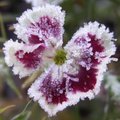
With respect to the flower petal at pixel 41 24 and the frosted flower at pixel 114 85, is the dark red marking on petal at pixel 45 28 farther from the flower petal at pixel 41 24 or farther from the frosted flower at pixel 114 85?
the frosted flower at pixel 114 85

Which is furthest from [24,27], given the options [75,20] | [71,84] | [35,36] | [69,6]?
[75,20]

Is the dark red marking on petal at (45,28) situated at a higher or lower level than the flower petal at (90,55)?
higher

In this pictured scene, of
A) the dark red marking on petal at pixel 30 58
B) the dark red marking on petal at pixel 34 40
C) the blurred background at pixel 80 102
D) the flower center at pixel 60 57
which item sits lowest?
the flower center at pixel 60 57

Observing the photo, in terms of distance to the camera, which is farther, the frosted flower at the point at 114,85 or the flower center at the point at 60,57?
the frosted flower at the point at 114,85

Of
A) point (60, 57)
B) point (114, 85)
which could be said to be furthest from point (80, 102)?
point (60, 57)

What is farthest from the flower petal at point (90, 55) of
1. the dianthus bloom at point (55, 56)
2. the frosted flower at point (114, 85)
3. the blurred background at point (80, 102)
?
the frosted flower at point (114, 85)

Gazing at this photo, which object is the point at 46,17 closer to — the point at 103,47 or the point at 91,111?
the point at 103,47
